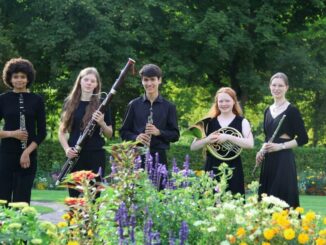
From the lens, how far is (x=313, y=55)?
27312mm

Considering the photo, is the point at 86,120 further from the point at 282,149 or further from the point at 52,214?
the point at 52,214

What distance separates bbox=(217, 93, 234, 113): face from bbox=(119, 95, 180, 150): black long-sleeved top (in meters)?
0.45

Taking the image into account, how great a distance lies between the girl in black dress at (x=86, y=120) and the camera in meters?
6.88

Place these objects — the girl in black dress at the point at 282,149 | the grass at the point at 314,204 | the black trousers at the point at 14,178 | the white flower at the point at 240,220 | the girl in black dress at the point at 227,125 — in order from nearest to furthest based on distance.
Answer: the white flower at the point at 240,220
the black trousers at the point at 14,178
the girl in black dress at the point at 227,125
the girl in black dress at the point at 282,149
the grass at the point at 314,204

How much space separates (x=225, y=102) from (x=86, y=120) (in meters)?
1.28

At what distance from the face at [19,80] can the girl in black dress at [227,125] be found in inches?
64.4

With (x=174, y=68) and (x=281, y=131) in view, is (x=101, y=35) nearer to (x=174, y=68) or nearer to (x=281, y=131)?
(x=174, y=68)

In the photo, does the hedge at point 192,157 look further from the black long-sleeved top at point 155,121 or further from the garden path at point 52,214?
the black long-sleeved top at point 155,121

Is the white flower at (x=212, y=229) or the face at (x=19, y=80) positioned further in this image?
the face at (x=19, y=80)

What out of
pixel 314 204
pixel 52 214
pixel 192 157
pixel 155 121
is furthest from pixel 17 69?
pixel 192 157

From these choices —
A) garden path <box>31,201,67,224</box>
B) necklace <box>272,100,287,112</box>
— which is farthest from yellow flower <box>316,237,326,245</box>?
garden path <box>31,201,67,224</box>

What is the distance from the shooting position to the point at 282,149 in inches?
302

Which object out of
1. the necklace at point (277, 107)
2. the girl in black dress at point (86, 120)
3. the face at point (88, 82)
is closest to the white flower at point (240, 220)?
the girl in black dress at point (86, 120)

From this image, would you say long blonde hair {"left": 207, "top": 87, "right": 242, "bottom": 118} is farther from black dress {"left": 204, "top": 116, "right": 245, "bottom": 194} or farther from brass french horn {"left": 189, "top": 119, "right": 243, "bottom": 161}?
brass french horn {"left": 189, "top": 119, "right": 243, "bottom": 161}
